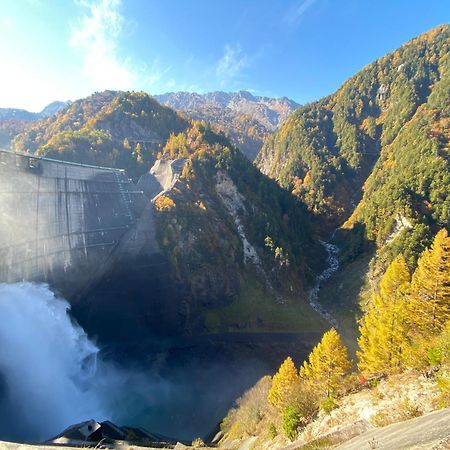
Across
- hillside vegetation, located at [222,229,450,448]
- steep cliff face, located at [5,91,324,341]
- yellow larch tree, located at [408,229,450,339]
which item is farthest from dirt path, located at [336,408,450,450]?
steep cliff face, located at [5,91,324,341]

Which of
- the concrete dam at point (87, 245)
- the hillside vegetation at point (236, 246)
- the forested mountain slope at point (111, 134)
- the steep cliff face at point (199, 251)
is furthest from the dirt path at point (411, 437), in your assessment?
the forested mountain slope at point (111, 134)

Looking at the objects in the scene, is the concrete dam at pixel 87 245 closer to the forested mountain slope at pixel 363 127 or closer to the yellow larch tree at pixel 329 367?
the yellow larch tree at pixel 329 367

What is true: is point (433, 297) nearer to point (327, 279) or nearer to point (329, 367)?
point (329, 367)

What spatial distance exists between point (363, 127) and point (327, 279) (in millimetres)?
84484

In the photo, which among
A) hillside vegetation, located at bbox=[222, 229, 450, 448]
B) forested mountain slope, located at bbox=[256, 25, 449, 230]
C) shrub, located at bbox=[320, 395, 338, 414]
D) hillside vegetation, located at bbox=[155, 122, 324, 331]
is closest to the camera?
hillside vegetation, located at bbox=[222, 229, 450, 448]

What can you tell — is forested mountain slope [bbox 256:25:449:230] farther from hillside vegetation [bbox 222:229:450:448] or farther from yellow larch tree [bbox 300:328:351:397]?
yellow larch tree [bbox 300:328:351:397]

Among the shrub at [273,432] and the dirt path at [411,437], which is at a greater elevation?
the dirt path at [411,437]

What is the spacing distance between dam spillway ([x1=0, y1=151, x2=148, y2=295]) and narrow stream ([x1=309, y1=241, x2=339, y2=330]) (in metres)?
47.8

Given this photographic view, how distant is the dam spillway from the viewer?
53.7 m

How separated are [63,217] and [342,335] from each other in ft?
194

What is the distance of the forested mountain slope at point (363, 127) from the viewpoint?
117m

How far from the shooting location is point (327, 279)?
297 feet

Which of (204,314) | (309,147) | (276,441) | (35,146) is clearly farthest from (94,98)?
(276,441)

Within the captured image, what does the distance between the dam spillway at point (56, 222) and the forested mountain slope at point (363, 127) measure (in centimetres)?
7015
